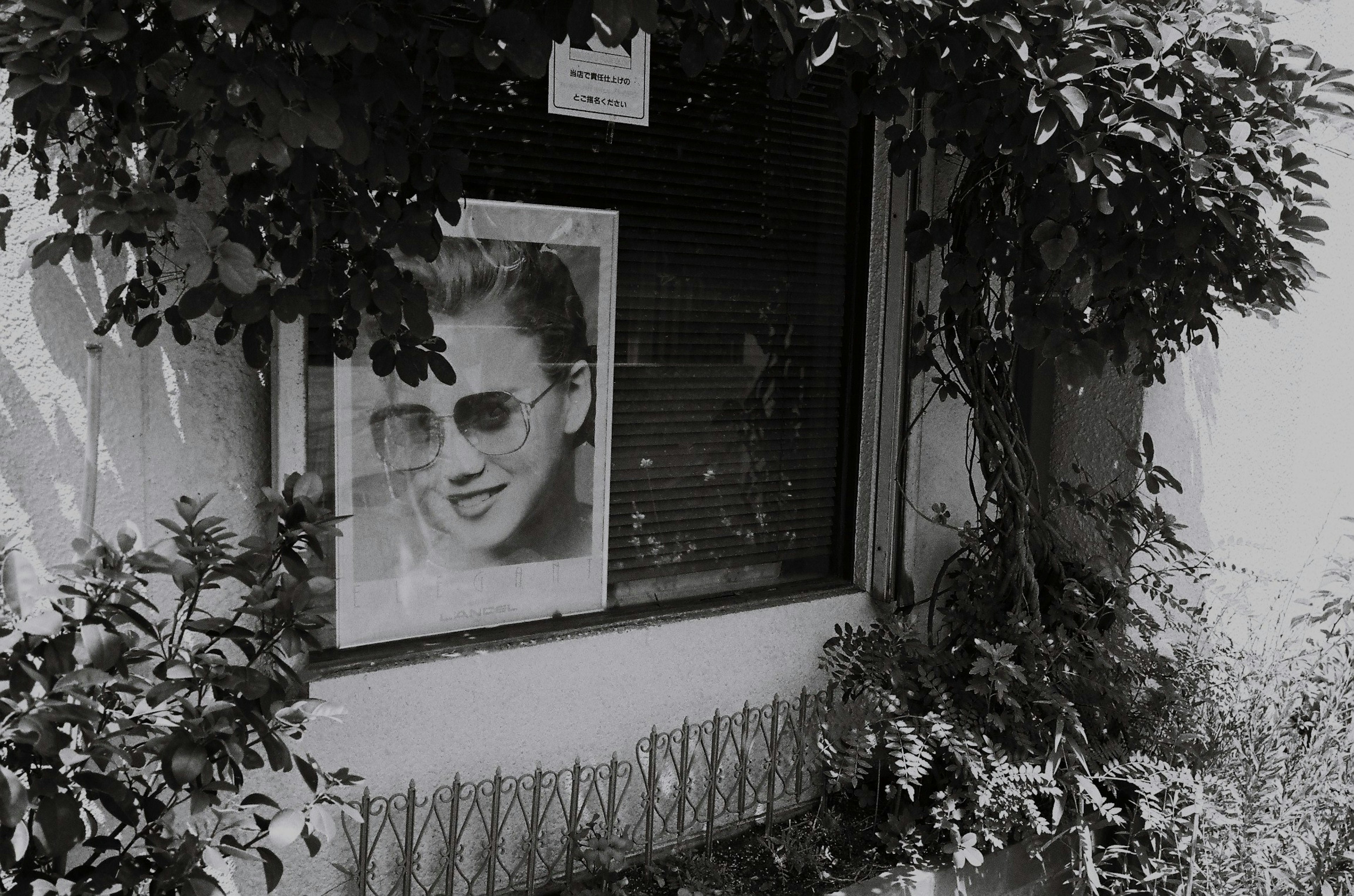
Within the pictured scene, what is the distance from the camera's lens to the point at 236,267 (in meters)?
1.96

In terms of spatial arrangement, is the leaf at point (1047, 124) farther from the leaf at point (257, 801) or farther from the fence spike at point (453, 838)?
the fence spike at point (453, 838)

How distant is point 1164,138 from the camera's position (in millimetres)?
2529

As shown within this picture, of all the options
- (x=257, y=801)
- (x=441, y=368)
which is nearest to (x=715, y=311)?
(x=441, y=368)

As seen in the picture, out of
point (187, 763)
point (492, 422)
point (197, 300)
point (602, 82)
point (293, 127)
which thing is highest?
point (602, 82)

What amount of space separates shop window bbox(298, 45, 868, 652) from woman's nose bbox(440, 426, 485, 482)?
Result: 487mm

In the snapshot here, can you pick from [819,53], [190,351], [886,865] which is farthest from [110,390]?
[886,865]

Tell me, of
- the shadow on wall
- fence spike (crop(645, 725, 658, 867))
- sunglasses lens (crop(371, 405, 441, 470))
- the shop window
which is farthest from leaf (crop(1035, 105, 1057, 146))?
fence spike (crop(645, 725, 658, 867))

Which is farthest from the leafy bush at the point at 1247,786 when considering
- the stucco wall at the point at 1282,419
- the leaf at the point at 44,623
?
the leaf at the point at 44,623

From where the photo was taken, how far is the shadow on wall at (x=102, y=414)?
7.62 ft

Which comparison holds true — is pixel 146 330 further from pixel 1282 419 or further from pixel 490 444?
pixel 1282 419

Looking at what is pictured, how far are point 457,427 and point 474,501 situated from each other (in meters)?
0.23

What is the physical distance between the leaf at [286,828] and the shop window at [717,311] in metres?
1.73

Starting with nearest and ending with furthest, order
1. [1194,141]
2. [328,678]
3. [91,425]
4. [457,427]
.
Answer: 1. [91,425]
2. [1194,141]
3. [328,678]
4. [457,427]

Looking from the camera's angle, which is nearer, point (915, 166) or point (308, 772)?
point (308, 772)
